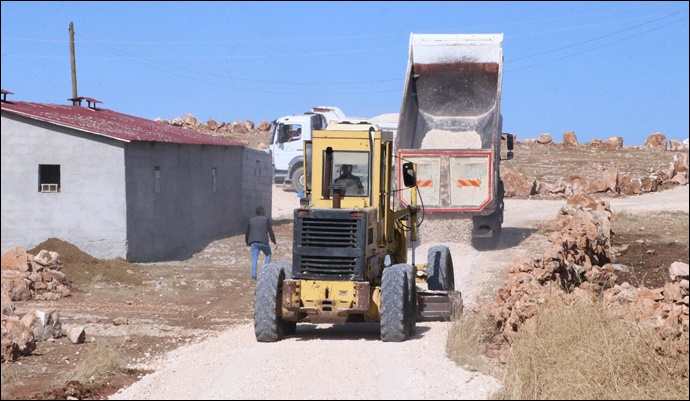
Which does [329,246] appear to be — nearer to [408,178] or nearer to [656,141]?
[408,178]

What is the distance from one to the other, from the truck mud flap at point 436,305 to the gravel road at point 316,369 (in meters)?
0.15

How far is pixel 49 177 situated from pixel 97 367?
38.3ft

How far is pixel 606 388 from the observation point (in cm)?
1027

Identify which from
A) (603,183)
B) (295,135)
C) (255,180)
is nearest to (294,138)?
(295,135)

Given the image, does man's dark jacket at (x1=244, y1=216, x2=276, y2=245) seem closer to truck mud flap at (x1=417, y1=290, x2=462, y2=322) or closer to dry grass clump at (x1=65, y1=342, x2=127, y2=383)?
truck mud flap at (x1=417, y1=290, x2=462, y2=322)

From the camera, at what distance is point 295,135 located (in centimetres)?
3772

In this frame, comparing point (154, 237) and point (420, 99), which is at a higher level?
point (420, 99)

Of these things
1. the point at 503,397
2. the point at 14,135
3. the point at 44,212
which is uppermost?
the point at 14,135

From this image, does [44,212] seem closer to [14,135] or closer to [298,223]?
[14,135]

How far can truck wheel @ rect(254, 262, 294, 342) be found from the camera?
13500mm

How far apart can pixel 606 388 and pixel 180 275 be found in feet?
46.7

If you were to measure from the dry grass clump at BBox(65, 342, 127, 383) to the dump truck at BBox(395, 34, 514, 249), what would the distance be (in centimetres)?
1050

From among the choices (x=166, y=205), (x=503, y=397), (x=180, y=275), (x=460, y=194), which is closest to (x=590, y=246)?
(x=460, y=194)

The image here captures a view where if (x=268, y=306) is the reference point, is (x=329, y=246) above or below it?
above
